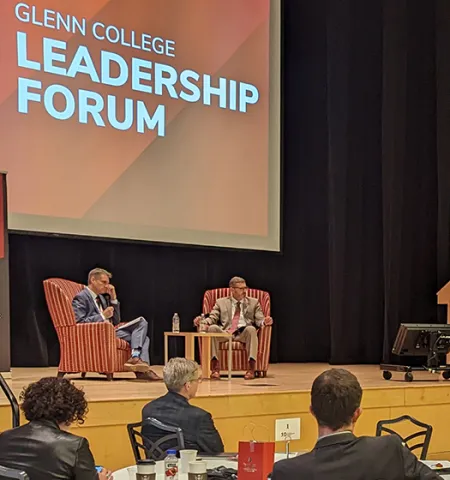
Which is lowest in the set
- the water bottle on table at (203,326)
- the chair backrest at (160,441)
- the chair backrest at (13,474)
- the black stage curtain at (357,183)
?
the chair backrest at (160,441)

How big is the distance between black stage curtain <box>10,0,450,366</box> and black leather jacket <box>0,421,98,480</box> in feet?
18.2

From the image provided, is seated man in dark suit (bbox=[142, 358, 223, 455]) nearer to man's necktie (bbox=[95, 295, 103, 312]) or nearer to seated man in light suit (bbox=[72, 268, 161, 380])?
seated man in light suit (bbox=[72, 268, 161, 380])

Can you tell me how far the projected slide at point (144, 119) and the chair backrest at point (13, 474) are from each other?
4163 mm

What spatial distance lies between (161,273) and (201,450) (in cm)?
447

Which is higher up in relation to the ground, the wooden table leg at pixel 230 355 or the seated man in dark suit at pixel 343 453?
the seated man in dark suit at pixel 343 453

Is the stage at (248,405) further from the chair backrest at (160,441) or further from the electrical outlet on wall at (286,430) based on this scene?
the electrical outlet on wall at (286,430)

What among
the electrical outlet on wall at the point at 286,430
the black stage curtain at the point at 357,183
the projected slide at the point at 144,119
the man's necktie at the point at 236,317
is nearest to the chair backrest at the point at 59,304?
the projected slide at the point at 144,119

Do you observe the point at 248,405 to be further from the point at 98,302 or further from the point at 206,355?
the point at 98,302

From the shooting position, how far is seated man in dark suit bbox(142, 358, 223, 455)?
343 cm

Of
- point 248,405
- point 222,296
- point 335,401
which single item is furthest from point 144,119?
point 335,401

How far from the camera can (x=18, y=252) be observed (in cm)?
707

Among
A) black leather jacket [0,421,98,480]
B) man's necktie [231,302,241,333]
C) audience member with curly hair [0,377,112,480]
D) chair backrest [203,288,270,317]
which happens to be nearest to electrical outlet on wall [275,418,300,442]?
audience member with curly hair [0,377,112,480]

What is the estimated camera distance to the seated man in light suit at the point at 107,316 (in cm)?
610

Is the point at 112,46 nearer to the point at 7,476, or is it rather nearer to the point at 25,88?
the point at 25,88
